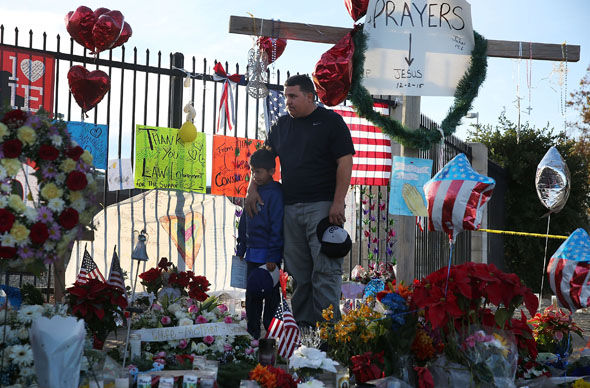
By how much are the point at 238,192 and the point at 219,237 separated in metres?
0.51

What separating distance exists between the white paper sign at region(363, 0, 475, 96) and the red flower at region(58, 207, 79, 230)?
3.05m

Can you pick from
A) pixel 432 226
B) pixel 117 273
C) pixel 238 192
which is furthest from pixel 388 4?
pixel 117 273

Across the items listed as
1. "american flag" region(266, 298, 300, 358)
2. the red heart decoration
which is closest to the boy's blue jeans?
"american flag" region(266, 298, 300, 358)

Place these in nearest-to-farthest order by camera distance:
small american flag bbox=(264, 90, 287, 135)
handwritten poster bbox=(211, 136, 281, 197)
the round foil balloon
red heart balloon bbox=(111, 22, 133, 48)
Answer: red heart balloon bbox=(111, 22, 133, 48) → handwritten poster bbox=(211, 136, 281, 197) → small american flag bbox=(264, 90, 287, 135) → the round foil balloon

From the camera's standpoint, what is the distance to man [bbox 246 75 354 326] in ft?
14.5

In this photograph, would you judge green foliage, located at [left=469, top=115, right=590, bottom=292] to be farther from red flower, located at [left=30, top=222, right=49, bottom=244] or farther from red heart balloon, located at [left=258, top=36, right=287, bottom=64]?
red flower, located at [left=30, top=222, right=49, bottom=244]

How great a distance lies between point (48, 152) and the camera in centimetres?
289

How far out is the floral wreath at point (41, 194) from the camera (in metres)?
2.75

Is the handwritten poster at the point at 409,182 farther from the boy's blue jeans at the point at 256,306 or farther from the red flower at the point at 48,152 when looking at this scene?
the red flower at the point at 48,152

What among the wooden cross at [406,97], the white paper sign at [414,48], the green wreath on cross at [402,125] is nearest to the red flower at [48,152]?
the wooden cross at [406,97]

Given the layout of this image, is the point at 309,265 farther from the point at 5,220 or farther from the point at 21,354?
the point at 5,220

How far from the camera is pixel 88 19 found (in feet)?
19.0

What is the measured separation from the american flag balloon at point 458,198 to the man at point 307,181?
687 mm

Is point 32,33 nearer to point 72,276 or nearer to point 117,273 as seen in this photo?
point 72,276
